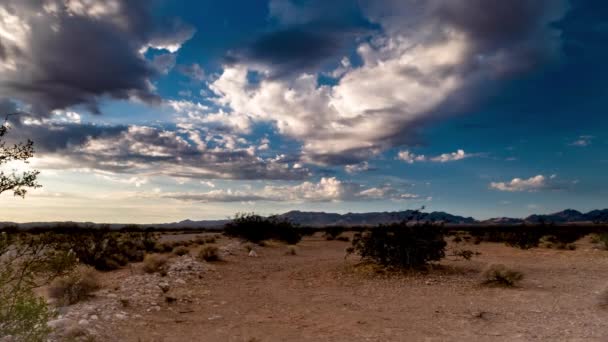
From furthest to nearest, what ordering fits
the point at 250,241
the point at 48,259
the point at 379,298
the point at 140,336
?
the point at 250,241 → the point at 379,298 → the point at 140,336 → the point at 48,259

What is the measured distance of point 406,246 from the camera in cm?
1642

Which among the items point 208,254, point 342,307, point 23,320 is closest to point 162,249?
point 208,254

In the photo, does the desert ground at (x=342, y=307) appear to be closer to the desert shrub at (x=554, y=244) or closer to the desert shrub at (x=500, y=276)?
the desert shrub at (x=500, y=276)

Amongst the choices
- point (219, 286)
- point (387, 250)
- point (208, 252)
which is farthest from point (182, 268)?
point (387, 250)

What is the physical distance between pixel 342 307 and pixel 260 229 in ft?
81.6

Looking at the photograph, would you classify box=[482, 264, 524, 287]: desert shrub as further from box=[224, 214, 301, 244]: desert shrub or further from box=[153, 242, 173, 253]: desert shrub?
box=[224, 214, 301, 244]: desert shrub

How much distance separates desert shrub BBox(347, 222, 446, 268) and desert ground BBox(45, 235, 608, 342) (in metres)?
0.56

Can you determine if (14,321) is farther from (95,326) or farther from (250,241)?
(250,241)

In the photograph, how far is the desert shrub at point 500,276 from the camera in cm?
1347

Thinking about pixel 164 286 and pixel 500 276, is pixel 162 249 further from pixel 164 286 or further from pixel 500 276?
pixel 500 276

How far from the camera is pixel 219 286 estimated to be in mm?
14648

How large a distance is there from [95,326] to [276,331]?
3.49 meters

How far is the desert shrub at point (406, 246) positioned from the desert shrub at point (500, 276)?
2716mm

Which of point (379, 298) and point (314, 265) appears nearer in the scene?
point (379, 298)
